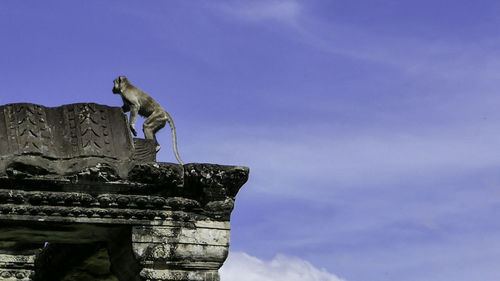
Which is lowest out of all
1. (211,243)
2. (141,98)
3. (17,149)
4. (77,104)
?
(211,243)

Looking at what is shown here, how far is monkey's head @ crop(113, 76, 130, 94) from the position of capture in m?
12.3

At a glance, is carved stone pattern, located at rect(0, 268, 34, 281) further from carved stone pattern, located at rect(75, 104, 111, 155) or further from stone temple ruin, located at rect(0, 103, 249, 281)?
carved stone pattern, located at rect(75, 104, 111, 155)

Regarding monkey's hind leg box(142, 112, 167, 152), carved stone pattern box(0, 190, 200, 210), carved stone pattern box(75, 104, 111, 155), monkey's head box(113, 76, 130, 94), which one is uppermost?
monkey's head box(113, 76, 130, 94)

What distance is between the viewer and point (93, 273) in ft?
39.7

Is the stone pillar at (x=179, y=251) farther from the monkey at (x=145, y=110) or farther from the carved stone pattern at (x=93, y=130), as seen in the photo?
the monkey at (x=145, y=110)

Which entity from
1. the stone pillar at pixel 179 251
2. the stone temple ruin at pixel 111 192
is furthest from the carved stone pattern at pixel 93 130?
the stone pillar at pixel 179 251

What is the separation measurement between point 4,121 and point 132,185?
140 centimetres

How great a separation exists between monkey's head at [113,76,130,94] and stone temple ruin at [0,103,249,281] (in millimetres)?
2968

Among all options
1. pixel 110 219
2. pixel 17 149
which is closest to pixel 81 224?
pixel 110 219

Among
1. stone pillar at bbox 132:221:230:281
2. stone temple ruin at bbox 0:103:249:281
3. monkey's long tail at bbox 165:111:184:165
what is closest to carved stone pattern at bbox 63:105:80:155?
stone temple ruin at bbox 0:103:249:281

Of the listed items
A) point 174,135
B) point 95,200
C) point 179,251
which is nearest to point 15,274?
point 174,135

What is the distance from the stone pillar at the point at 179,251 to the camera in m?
8.81

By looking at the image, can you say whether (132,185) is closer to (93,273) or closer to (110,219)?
(110,219)

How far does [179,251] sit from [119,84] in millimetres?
4153
